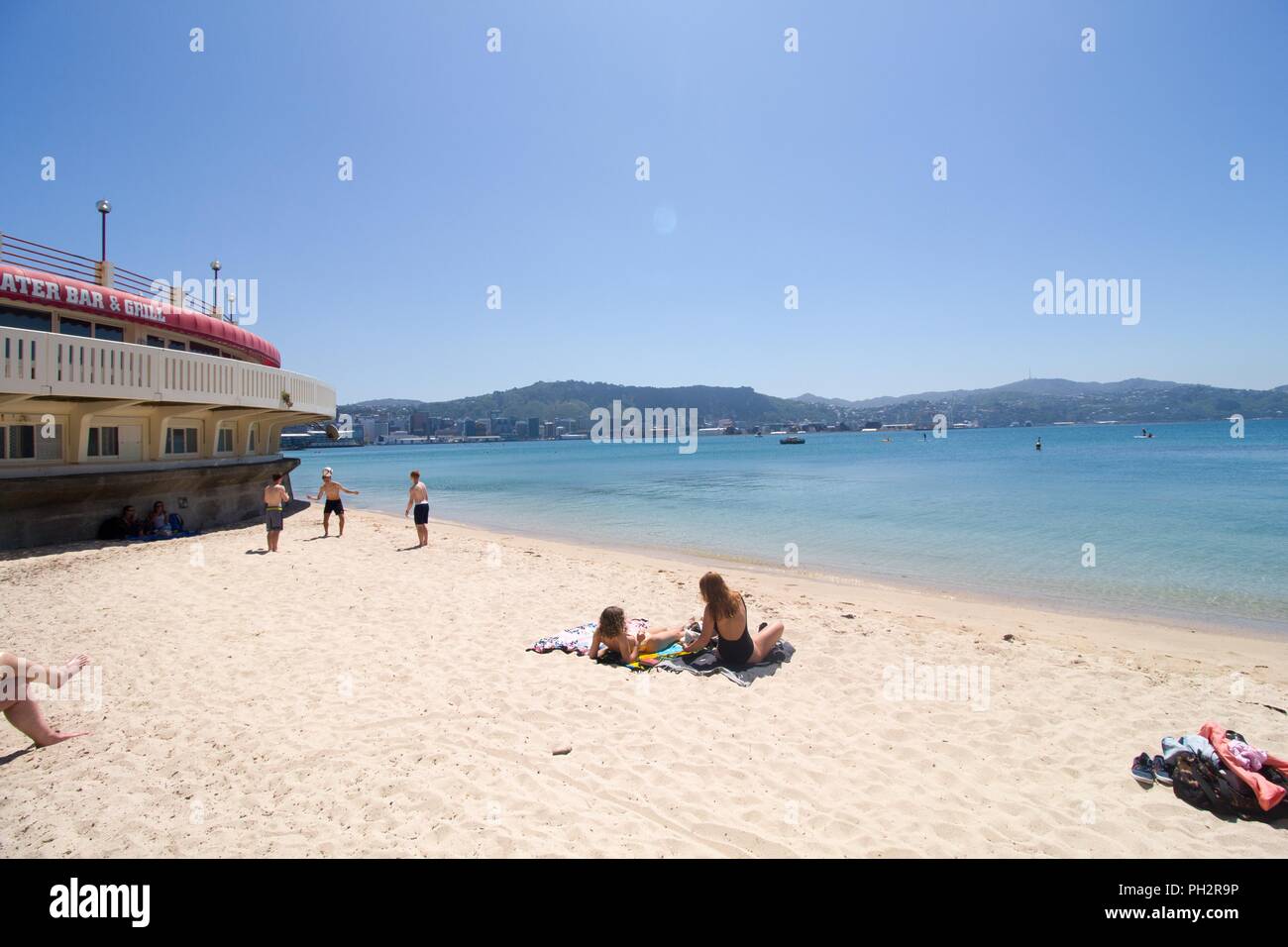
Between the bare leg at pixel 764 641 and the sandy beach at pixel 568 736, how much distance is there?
1.15 ft

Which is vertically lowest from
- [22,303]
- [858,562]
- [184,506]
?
[858,562]

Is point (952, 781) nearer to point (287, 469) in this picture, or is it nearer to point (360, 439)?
point (287, 469)

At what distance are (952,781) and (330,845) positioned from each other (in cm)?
409

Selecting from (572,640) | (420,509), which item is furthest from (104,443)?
A: (572,640)

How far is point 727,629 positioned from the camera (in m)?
6.58

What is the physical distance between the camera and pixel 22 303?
1348 cm

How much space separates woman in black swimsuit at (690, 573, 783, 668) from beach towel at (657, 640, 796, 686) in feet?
0.23

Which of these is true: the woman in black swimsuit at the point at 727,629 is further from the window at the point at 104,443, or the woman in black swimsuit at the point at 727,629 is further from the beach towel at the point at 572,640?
the window at the point at 104,443

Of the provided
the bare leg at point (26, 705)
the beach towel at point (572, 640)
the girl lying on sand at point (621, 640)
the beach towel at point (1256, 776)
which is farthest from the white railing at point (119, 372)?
the beach towel at point (1256, 776)

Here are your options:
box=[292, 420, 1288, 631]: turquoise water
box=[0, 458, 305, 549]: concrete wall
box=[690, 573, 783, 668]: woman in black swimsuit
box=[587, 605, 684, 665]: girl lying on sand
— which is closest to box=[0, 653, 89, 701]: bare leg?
box=[587, 605, 684, 665]: girl lying on sand

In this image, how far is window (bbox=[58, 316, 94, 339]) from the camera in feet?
47.3
